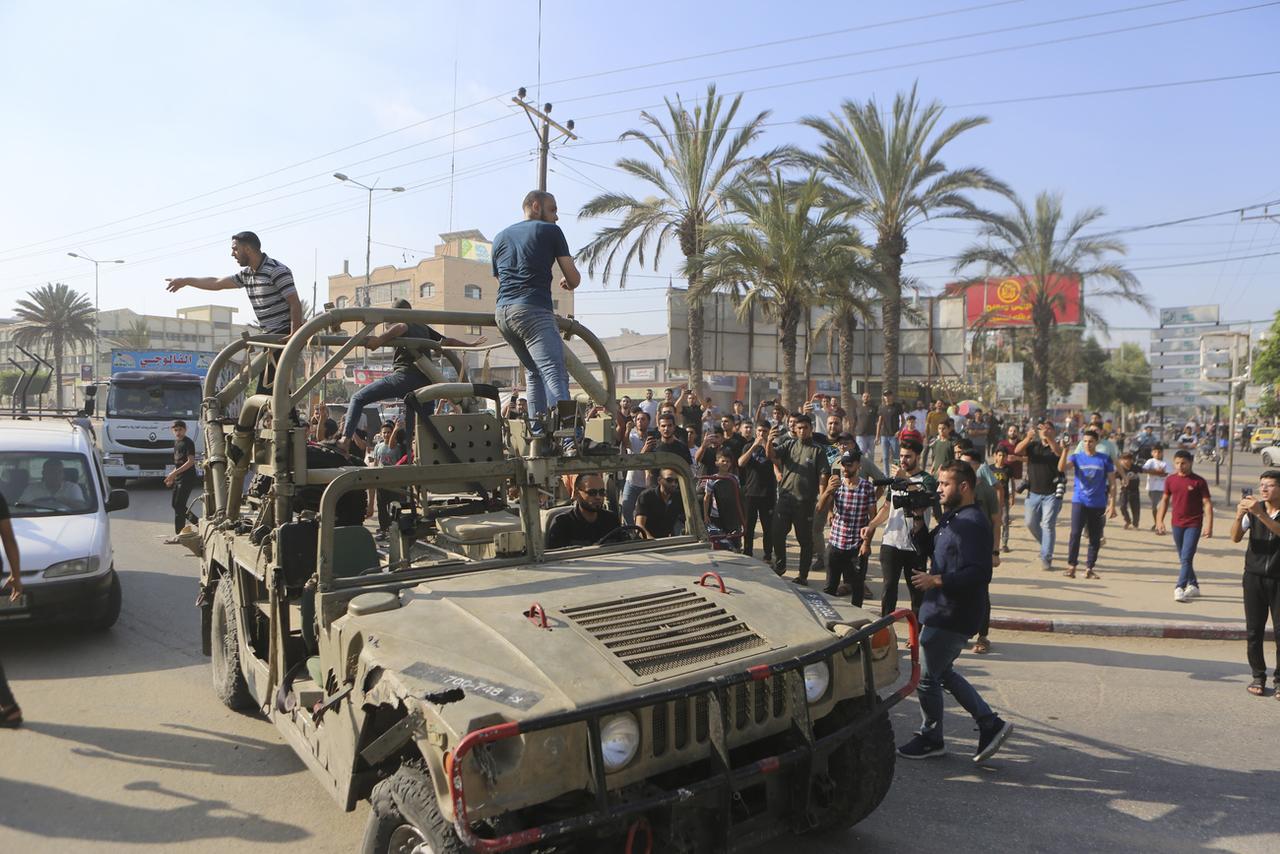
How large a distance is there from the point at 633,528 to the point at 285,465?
77.0 inches

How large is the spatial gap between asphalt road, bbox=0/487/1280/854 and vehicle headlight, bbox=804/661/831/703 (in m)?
0.86

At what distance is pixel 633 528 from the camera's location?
521 cm

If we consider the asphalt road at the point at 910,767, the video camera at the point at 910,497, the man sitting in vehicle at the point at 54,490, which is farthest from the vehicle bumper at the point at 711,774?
the man sitting in vehicle at the point at 54,490

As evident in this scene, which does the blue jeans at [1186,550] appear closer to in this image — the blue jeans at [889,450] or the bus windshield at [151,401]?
the blue jeans at [889,450]

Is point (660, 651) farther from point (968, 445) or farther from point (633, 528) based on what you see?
point (968, 445)

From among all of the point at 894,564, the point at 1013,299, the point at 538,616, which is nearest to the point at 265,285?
the point at 538,616

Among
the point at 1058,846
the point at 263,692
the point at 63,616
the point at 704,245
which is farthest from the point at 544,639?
the point at 704,245

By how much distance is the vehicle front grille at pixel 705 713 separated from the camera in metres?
3.21

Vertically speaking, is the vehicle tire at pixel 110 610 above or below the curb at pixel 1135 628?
above

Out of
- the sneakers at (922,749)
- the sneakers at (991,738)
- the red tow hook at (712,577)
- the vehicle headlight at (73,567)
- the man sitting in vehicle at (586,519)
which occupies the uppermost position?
the man sitting in vehicle at (586,519)

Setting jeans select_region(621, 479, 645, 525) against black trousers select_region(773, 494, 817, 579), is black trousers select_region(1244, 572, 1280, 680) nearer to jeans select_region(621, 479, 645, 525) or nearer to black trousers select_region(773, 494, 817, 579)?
black trousers select_region(773, 494, 817, 579)

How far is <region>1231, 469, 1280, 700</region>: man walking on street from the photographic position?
6367 millimetres

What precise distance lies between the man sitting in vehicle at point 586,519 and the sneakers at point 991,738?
2.38 metres

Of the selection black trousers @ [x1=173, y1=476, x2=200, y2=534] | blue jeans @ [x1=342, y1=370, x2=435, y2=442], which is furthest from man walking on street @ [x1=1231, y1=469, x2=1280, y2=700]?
black trousers @ [x1=173, y1=476, x2=200, y2=534]
